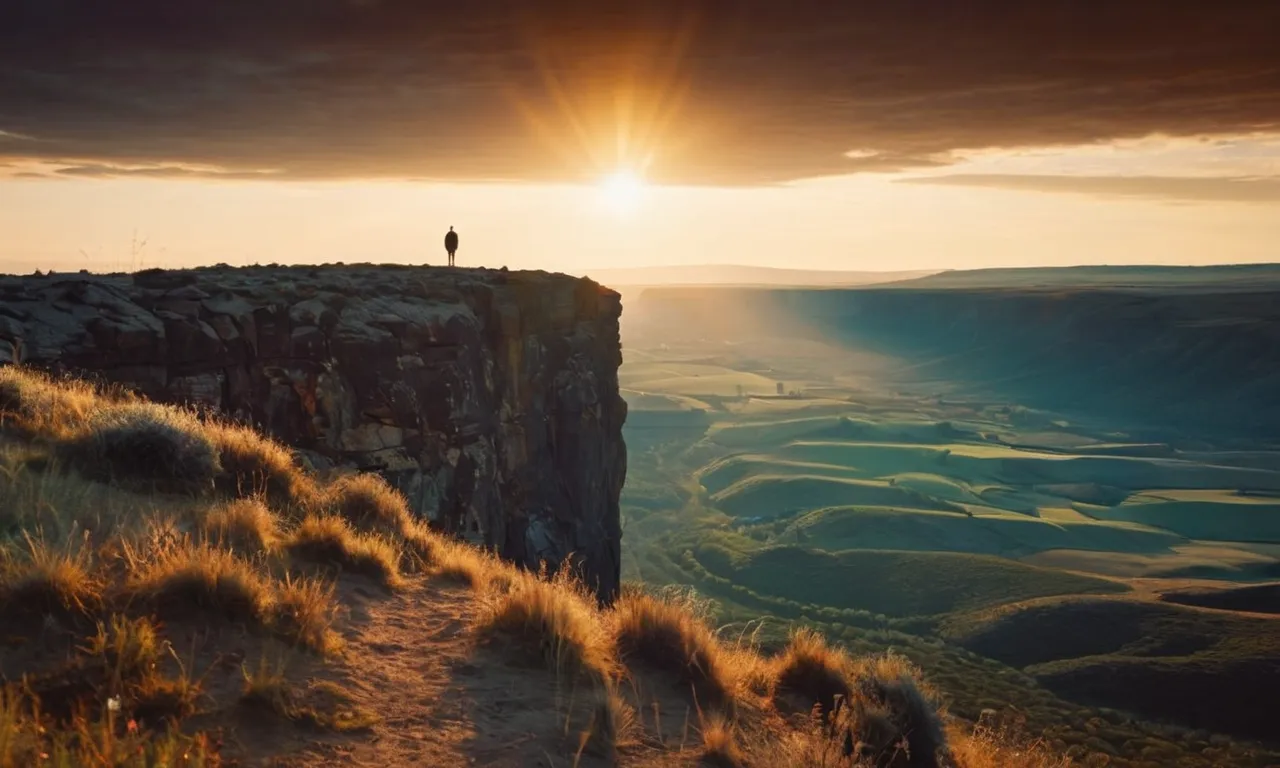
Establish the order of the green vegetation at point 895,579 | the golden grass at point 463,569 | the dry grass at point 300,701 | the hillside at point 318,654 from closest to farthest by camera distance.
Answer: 1. the hillside at point 318,654
2. the dry grass at point 300,701
3. the golden grass at point 463,569
4. the green vegetation at point 895,579

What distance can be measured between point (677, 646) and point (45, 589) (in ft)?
19.0

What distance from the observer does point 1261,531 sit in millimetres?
132125

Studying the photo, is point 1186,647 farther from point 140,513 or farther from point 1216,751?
point 140,513

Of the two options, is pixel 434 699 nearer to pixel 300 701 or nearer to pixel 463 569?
pixel 300 701

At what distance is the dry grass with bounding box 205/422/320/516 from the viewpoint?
12758mm

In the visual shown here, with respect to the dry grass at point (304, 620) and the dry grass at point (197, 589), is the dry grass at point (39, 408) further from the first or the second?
the dry grass at point (304, 620)

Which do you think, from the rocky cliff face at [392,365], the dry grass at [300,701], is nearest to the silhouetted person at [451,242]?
the rocky cliff face at [392,365]

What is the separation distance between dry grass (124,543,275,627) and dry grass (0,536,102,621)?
409 mm

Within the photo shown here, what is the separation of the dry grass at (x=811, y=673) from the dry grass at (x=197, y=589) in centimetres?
567

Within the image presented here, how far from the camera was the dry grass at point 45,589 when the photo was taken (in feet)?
23.3

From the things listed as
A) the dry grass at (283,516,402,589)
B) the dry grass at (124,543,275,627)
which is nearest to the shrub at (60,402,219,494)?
the dry grass at (283,516,402,589)

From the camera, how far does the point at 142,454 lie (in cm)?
1184

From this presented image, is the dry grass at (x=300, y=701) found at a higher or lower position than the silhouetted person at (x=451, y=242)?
lower

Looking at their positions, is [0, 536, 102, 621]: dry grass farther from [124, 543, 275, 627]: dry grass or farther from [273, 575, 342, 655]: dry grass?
[273, 575, 342, 655]: dry grass
